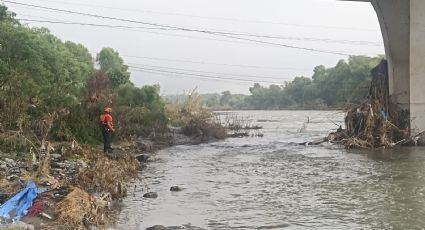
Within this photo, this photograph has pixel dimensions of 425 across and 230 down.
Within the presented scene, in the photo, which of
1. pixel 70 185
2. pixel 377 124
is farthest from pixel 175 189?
pixel 377 124

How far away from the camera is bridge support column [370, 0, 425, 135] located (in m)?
24.8

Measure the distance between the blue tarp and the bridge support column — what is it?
20371 mm

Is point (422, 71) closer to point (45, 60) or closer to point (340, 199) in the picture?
point (340, 199)

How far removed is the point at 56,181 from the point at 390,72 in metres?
21.4

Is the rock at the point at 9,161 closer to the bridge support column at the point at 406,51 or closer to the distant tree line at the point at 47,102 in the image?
the distant tree line at the point at 47,102

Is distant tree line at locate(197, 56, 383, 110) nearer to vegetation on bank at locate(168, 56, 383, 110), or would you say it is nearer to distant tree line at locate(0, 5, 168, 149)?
vegetation on bank at locate(168, 56, 383, 110)

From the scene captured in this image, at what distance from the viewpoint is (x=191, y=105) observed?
4894 cm

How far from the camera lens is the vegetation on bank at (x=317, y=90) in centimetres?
8738

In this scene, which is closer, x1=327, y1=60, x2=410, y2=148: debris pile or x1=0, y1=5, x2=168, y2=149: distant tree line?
A: x1=0, y1=5, x2=168, y2=149: distant tree line

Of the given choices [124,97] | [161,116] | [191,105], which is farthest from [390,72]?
[191,105]

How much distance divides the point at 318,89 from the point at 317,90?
1.44ft

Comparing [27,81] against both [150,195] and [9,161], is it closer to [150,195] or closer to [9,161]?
[9,161]

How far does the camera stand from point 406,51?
28.0m

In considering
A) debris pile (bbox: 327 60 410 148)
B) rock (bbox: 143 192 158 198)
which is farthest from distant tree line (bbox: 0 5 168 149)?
debris pile (bbox: 327 60 410 148)
